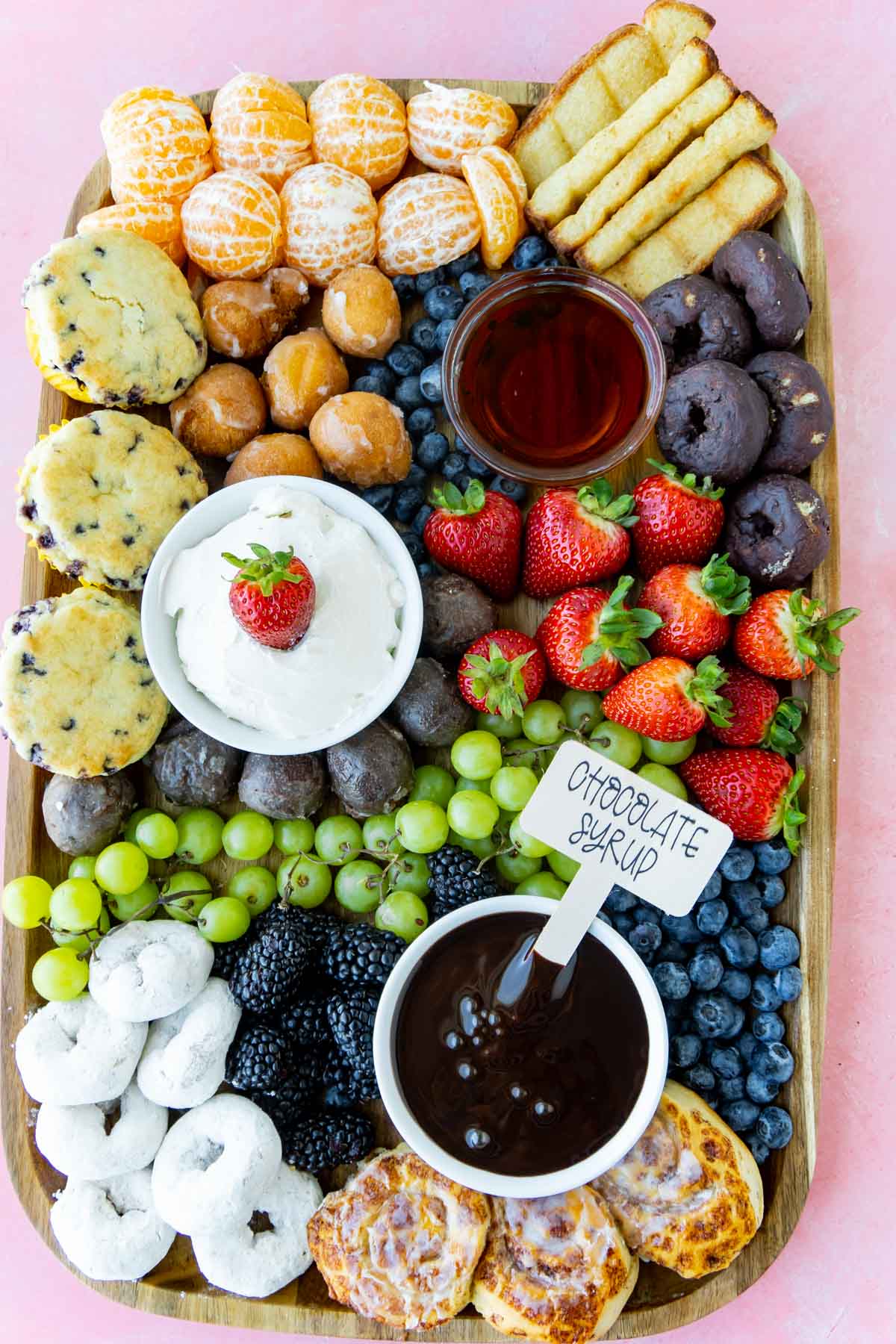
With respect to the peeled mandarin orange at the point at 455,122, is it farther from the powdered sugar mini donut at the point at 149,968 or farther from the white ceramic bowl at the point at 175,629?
the powdered sugar mini donut at the point at 149,968

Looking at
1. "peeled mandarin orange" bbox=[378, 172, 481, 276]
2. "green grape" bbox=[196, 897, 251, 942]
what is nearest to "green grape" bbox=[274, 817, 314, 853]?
Result: "green grape" bbox=[196, 897, 251, 942]

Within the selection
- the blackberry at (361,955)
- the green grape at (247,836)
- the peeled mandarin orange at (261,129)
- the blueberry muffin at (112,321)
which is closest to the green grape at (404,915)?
the blackberry at (361,955)

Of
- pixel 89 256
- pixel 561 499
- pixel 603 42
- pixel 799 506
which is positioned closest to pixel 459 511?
pixel 561 499

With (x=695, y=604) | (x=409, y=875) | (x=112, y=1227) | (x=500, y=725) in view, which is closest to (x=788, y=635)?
(x=695, y=604)

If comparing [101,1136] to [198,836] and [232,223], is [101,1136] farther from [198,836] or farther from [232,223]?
[232,223]

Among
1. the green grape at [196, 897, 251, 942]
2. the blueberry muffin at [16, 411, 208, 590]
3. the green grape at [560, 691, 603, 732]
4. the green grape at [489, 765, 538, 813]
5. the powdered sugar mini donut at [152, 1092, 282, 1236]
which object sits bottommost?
the powdered sugar mini donut at [152, 1092, 282, 1236]

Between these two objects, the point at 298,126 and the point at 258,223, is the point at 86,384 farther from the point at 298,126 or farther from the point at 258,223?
the point at 298,126

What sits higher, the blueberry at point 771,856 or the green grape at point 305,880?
the blueberry at point 771,856

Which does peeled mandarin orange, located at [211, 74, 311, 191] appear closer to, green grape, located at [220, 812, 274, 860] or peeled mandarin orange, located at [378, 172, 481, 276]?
peeled mandarin orange, located at [378, 172, 481, 276]
